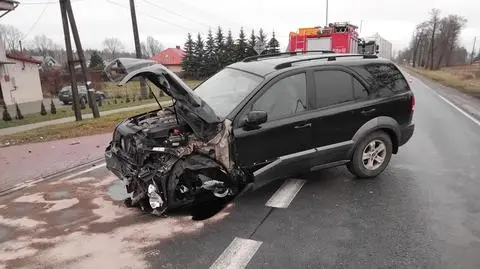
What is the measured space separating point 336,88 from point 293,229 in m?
2.15

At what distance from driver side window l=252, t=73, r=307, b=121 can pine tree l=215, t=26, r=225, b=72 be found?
163 feet

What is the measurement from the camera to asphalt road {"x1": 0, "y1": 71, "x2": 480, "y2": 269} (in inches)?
146

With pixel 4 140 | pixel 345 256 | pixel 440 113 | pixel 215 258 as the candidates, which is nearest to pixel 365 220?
pixel 345 256

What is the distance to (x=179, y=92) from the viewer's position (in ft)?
15.4

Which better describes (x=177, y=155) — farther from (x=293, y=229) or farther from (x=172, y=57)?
(x=172, y=57)

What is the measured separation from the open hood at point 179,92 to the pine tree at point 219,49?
50.2 metres

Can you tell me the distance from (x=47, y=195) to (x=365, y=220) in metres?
4.21

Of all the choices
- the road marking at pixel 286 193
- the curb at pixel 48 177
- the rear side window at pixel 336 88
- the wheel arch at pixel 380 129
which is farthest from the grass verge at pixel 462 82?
the curb at pixel 48 177

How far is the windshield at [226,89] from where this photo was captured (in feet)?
16.7

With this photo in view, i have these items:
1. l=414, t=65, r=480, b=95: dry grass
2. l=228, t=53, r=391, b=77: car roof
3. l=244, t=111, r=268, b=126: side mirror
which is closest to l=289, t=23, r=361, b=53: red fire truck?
l=414, t=65, r=480, b=95: dry grass

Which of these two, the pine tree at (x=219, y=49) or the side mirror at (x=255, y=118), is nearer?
the side mirror at (x=255, y=118)

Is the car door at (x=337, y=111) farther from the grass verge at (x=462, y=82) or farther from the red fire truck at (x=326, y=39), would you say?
the grass verge at (x=462, y=82)

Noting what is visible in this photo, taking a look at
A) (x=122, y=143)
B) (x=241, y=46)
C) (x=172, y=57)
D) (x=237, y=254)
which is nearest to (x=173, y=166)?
(x=122, y=143)

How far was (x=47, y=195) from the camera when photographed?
562 cm
